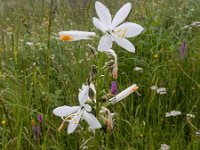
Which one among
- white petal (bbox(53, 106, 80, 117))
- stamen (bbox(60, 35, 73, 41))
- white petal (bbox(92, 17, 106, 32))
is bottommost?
white petal (bbox(53, 106, 80, 117))

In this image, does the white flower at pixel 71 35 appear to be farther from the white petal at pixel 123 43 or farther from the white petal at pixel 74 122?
the white petal at pixel 74 122

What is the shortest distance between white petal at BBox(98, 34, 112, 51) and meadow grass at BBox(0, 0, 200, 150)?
3.1 inches

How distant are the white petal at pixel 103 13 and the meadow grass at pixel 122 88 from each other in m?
0.11

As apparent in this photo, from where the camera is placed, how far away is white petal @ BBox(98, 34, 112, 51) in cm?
123

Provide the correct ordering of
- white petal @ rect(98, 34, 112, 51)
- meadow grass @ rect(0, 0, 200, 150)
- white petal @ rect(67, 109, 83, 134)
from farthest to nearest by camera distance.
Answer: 1. meadow grass @ rect(0, 0, 200, 150)
2. white petal @ rect(67, 109, 83, 134)
3. white petal @ rect(98, 34, 112, 51)

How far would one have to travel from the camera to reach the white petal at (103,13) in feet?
4.11

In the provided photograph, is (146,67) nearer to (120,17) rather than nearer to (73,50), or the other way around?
(73,50)

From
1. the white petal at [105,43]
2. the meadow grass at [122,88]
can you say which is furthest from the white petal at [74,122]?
the white petal at [105,43]

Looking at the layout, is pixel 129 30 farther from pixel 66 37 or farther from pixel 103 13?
pixel 66 37

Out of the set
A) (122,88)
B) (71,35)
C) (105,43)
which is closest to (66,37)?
(71,35)

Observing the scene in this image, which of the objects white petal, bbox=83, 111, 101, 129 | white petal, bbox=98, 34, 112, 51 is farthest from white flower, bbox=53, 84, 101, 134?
white petal, bbox=98, 34, 112, 51

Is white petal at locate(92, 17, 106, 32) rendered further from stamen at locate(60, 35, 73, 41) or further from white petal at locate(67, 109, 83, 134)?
white petal at locate(67, 109, 83, 134)

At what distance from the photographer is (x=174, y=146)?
2100 mm

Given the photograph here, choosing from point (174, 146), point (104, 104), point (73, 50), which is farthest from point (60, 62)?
point (104, 104)
